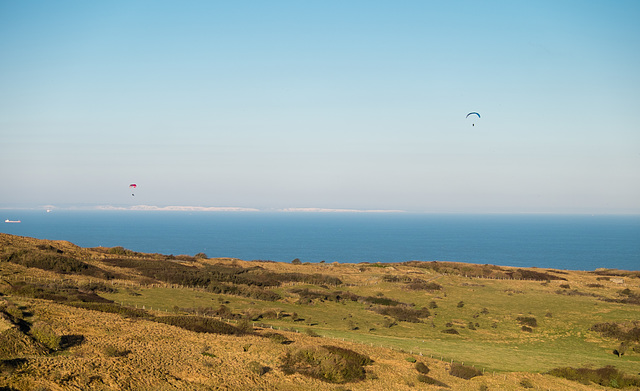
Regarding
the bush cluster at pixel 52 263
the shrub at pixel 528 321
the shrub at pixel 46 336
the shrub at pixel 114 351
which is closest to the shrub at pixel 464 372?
the shrub at pixel 114 351

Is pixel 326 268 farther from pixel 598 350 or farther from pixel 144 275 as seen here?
pixel 598 350

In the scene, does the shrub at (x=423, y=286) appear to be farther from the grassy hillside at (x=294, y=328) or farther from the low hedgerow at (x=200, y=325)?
the low hedgerow at (x=200, y=325)

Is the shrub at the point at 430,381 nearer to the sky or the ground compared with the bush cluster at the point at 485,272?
nearer to the sky

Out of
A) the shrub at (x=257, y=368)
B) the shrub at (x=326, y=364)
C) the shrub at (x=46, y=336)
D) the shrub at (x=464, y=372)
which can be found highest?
the shrub at (x=46, y=336)

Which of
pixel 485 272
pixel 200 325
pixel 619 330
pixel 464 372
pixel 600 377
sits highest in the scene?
pixel 200 325

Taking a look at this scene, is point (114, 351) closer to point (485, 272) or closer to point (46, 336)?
point (46, 336)

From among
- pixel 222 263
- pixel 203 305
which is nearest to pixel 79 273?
pixel 203 305

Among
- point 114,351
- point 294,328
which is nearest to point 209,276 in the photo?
point 294,328
